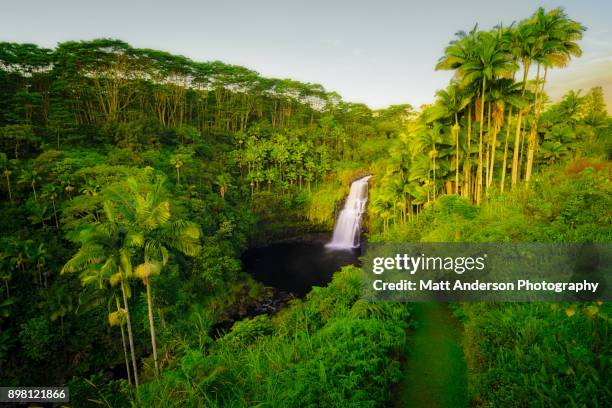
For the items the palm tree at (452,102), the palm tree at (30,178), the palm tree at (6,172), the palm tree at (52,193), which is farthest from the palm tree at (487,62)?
the palm tree at (6,172)

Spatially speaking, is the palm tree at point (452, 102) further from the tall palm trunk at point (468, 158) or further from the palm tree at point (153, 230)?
the palm tree at point (153, 230)

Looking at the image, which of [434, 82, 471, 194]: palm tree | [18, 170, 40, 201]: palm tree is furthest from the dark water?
[18, 170, 40, 201]: palm tree

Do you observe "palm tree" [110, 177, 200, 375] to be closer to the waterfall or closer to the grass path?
the grass path

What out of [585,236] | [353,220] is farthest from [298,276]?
Answer: [585,236]

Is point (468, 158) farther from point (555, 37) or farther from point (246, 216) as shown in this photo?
point (246, 216)

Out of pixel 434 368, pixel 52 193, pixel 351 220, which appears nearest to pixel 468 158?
pixel 351 220
